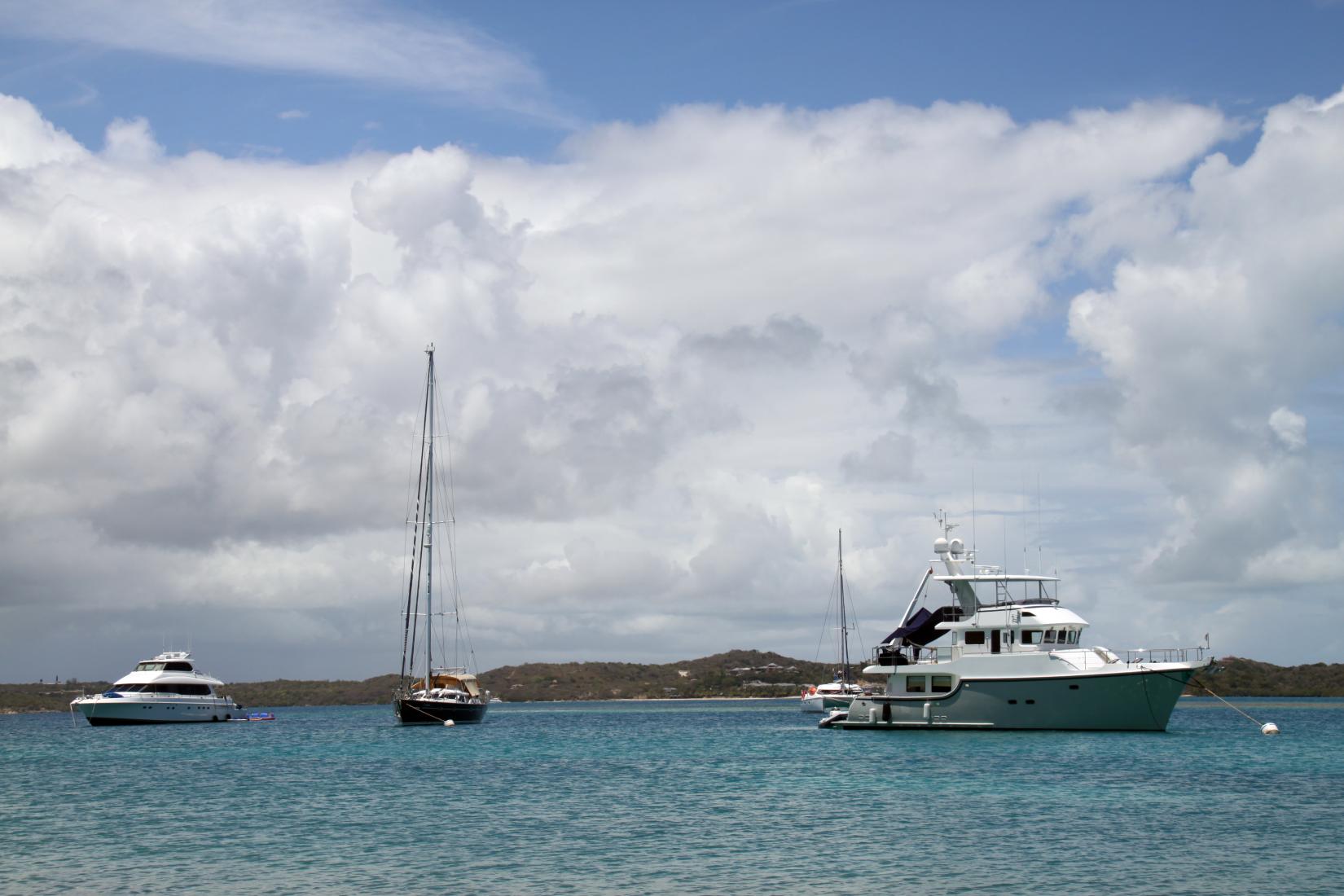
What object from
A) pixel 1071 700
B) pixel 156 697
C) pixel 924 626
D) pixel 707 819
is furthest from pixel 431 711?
pixel 707 819

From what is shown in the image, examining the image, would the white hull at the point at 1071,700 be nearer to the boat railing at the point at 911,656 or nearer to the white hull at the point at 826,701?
the boat railing at the point at 911,656

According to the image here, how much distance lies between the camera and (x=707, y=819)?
116ft

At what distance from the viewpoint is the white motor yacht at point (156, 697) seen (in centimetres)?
10119

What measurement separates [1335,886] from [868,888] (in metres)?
8.92

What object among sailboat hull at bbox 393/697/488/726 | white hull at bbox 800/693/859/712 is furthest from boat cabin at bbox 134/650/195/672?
white hull at bbox 800/693/859/712

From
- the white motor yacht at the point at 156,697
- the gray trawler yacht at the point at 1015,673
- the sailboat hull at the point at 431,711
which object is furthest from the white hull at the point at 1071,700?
the white motor yacht at the point at 156,697

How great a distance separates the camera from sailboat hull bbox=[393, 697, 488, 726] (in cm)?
8694

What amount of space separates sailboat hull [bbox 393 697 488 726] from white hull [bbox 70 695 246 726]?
24.6 meters

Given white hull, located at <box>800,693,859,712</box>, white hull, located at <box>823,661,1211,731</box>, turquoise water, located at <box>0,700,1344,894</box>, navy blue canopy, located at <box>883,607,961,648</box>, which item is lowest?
white hull, located at <box>800,693,859,712</box>

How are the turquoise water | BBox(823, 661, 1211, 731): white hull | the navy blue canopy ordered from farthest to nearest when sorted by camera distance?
1. the navy blue canopy
2. BBox(823, 661, 1211, 731): white hull
3. the turquoise water

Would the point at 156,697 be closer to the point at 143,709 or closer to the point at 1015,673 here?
the point at 143,709

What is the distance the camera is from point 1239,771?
4747cm

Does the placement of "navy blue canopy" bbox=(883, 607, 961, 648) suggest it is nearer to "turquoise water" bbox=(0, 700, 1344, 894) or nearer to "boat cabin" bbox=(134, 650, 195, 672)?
"turquoise water" bbox=(0, 700, 1344, 894)

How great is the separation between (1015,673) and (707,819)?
95.9 feet
